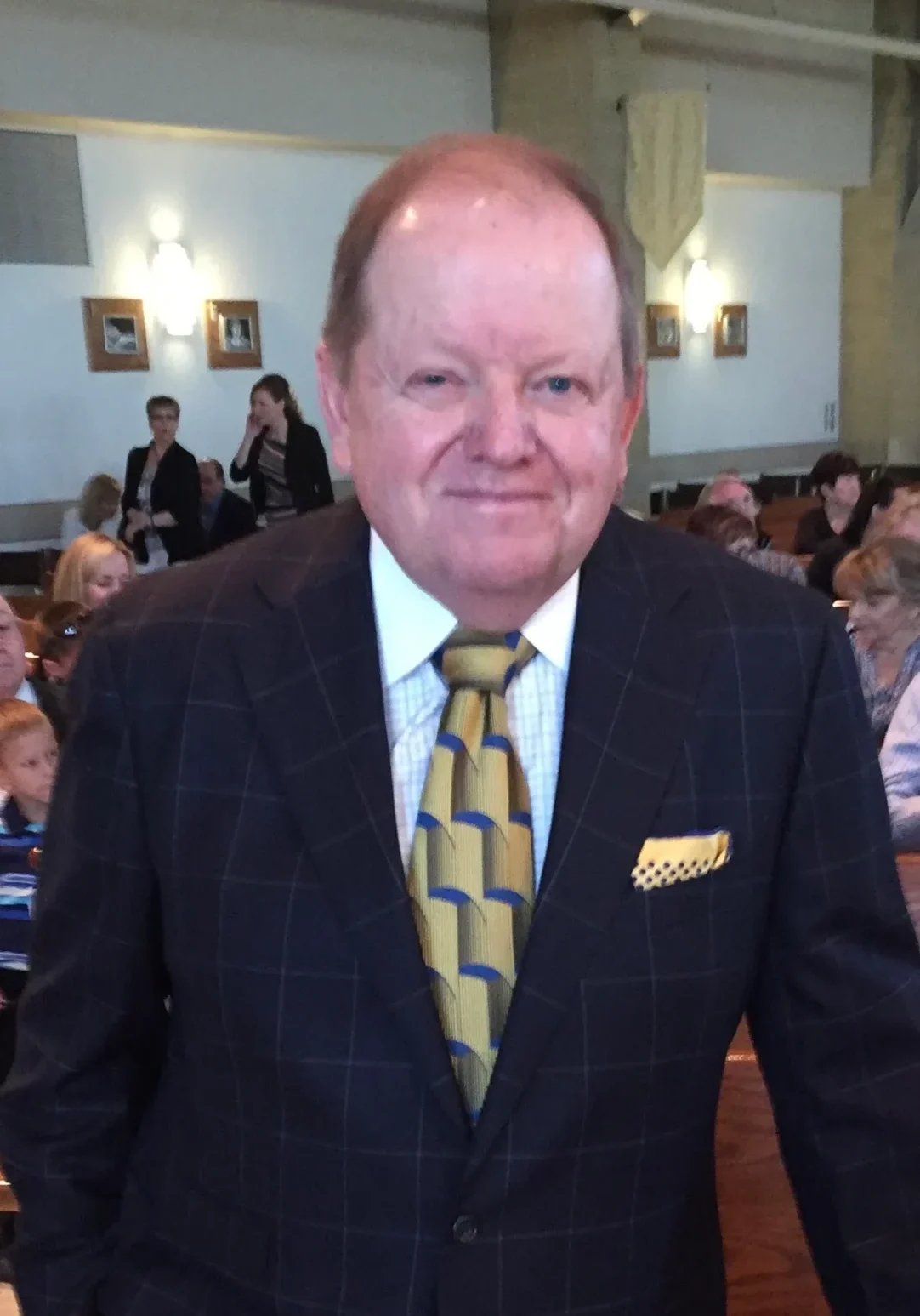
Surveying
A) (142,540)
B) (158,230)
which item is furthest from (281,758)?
(158,230)

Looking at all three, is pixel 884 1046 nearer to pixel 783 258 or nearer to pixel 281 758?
pixel 281 758

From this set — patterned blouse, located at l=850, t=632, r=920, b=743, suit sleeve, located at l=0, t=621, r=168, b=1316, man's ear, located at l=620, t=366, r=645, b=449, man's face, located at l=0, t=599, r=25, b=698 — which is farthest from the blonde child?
patterned blouse, located at l=850, t=632, r=920, b=743

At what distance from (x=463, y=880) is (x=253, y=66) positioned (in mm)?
6855

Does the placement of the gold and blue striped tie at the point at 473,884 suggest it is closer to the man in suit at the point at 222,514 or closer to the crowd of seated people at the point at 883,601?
the crowd of seated people at the point at 883,601

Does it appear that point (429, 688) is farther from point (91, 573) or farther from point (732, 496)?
point (732, 496)

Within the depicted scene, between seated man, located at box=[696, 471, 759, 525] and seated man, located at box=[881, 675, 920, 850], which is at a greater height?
seated man, located at box=[696, 471, 759, 525]

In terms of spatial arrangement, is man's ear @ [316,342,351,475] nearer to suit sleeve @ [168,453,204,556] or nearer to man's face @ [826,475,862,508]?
suit sleeve @ [168,453,204,556]

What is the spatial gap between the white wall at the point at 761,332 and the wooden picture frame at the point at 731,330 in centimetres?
7

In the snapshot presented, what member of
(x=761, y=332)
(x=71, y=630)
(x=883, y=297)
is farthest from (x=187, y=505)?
(x=883, y=297)

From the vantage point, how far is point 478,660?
3.33 ft

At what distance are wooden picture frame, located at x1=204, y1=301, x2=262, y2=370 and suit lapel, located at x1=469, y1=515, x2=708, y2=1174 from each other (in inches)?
255

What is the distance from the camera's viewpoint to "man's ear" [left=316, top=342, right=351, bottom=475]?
982 mm

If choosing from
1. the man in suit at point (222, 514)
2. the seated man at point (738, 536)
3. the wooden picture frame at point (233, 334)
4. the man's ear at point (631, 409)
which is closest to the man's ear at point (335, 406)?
the man's ear at point (631, 409)

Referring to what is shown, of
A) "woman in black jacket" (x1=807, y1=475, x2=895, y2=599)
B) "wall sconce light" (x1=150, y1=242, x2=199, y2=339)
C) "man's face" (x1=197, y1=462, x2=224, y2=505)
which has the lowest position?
"woman in black jacket" (x1=807, y1=475, x2=895, y2=599)
